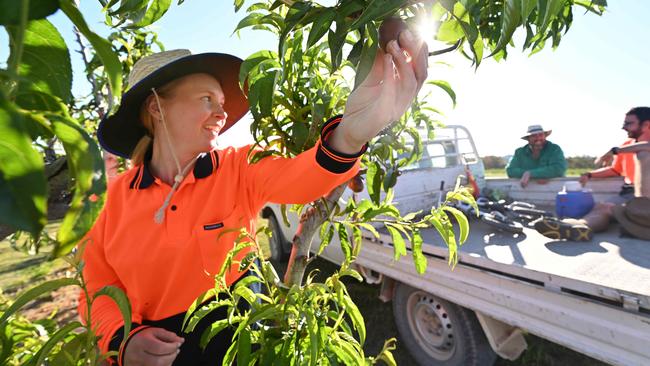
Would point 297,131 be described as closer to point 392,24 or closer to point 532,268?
point 392,24

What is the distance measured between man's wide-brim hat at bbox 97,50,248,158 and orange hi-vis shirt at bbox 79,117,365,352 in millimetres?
302

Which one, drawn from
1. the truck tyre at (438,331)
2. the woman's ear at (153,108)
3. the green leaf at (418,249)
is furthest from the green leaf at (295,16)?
the truck tyre at (438,331)

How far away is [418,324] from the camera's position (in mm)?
2928

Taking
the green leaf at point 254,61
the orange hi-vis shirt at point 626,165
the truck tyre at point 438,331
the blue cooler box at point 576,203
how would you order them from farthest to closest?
the orange hi-vis shirt at point 626,165 → the blue cooler box at point 576,203 → the truck tyre at point 438,331 → the green leaf at point 254,61

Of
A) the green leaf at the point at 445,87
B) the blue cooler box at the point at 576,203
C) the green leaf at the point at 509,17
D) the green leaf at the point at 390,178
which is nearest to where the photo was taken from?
the green leaf at the point at 509,17

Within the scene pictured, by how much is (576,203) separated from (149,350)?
3.94 metres

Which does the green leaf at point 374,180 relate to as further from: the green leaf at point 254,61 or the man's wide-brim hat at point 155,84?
the man's wide-brim hat at point 155,84

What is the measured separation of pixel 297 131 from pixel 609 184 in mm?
4832

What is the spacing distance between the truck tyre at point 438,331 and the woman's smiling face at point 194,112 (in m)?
2.22

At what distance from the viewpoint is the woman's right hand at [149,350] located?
100 centimetres

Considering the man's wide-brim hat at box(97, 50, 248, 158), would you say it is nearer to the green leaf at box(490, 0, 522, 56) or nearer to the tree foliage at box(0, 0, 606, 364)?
the tree foliage at box(0, 0, 606, 364)

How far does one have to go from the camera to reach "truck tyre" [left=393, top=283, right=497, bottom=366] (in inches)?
97.6

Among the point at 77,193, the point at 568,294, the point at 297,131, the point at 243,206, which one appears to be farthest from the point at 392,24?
the point at 568,294

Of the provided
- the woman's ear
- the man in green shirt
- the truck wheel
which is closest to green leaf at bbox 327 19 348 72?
the woman's ear
